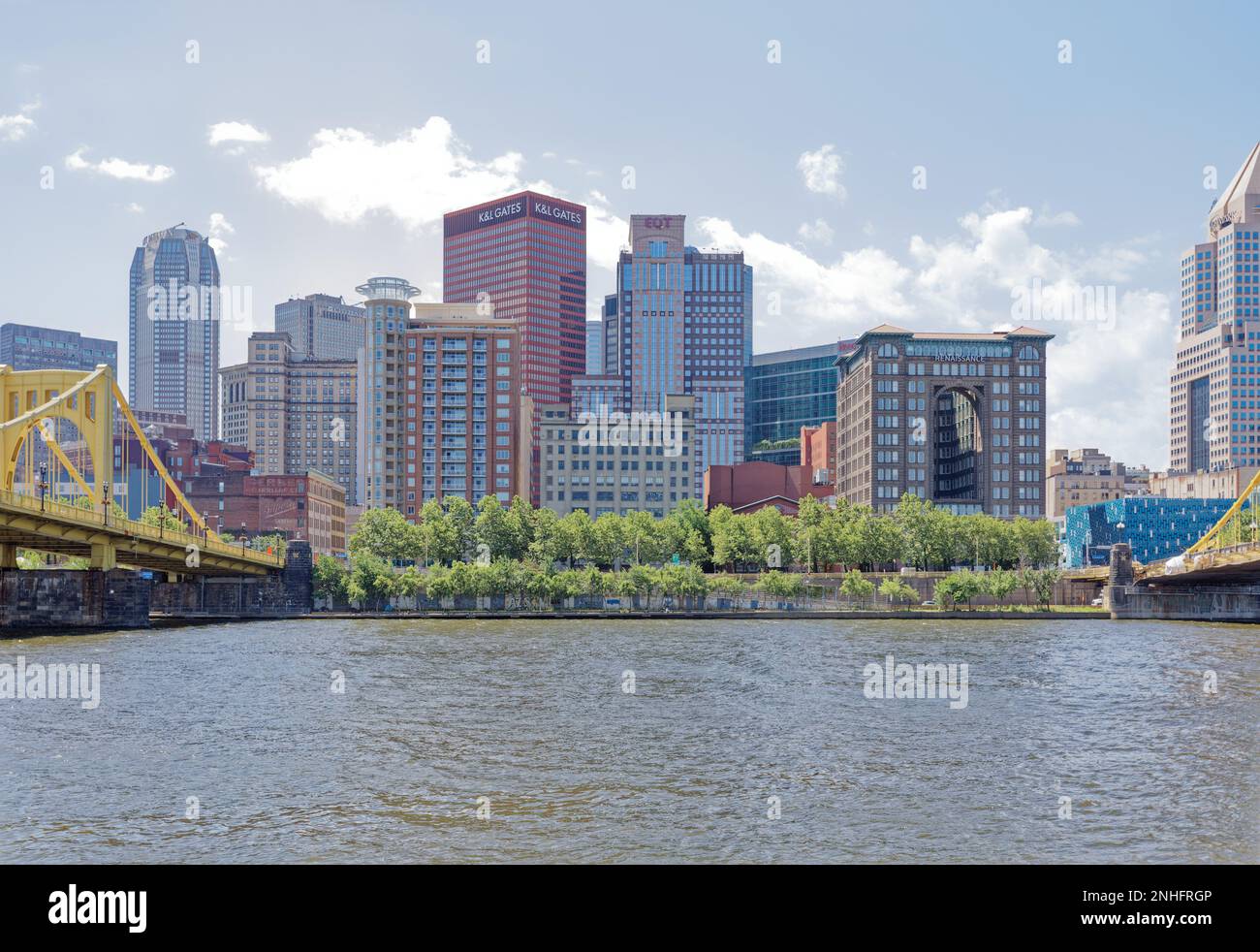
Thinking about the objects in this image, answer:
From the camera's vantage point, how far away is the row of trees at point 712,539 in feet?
478

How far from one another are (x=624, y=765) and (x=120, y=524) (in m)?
68.8

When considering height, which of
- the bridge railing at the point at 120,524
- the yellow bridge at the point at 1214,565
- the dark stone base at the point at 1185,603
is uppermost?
the bridge railing at the point at 120,524

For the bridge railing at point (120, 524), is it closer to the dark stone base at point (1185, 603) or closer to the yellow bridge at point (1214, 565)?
the dark stone base at point (1185, 603)

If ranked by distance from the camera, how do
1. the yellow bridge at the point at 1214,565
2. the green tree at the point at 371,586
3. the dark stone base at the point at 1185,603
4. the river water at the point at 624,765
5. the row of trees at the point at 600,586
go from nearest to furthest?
the river water at the point at 624,765, the yellow bridge at the point at 1214,565, the dark stone base at the point at 1185,603, the green tree at the point at 371,586, the row of trees at the point at 600,586

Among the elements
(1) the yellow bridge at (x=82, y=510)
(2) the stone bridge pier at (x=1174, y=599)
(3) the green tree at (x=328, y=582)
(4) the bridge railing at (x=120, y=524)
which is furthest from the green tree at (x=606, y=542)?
(2) the stone bridge pier at (x=1174, y=599)

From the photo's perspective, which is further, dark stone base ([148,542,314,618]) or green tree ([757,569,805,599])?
green tree ([757,569,805,599])

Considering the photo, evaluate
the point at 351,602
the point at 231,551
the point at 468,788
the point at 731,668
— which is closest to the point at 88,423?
the point at 231,551

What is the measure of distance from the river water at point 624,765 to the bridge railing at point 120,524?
650 inches

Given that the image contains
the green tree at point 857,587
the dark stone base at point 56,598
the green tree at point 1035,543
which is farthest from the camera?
the green tree at point 1035,543

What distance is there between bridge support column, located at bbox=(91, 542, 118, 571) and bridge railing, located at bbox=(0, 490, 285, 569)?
2226 millimetres

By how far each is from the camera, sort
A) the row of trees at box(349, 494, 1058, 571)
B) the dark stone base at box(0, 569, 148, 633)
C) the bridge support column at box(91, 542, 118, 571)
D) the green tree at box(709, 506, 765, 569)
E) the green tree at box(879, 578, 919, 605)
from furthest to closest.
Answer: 1. the green tree at box(709, 506, 765, 569)
2. the row of trees at box(349, 494, 1058, 571)
3. the green tree at box(879, 578, 919, 605)
4. the dark stone base at box(0, 569, 148, 633)
5. the bridge support column at box(91, 542, 118, 571)

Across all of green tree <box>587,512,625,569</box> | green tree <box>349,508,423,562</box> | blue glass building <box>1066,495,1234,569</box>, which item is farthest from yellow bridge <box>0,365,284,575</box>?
blue glass building <box>1066,495,1234,569</box>

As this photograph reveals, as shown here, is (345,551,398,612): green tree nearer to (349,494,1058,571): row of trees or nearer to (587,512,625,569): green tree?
(349,494,1058,571): row of trees

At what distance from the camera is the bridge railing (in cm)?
7581
